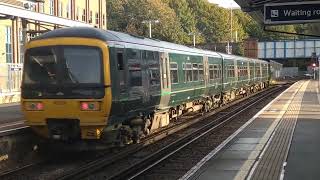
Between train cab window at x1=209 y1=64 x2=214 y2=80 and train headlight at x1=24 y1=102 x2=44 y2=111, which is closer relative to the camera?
train headlight at x1=24 y1=102 x2=44 y2=111

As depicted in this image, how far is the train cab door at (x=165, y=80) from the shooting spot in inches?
680

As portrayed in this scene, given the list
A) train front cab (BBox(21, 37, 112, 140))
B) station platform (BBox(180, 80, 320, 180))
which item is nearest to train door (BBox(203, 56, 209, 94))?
station platform (BBox(180, 80, 320, 180))

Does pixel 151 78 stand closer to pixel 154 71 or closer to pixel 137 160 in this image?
pixel 154 71

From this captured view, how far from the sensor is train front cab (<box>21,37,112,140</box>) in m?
12.6

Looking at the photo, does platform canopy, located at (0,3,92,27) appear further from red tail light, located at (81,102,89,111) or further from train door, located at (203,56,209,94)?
red tail light, located at (81,102,89,111)

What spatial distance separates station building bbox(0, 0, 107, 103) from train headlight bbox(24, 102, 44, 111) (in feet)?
45.7

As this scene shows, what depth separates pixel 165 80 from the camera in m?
17.7

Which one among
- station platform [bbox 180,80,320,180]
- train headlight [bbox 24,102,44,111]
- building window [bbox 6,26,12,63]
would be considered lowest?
station platform [bbox 180,80,320,180]

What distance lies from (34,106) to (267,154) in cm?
545

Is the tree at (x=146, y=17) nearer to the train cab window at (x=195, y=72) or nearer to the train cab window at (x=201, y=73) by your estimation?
the train cab window at (x=201, y=73)

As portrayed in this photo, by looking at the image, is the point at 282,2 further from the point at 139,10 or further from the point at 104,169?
the point at 139,10

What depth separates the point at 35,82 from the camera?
13047 millimetres

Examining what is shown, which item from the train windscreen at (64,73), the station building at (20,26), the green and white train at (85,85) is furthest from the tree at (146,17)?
the train windscreen at (64,73)

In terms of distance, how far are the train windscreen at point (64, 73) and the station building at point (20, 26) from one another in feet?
45.4
